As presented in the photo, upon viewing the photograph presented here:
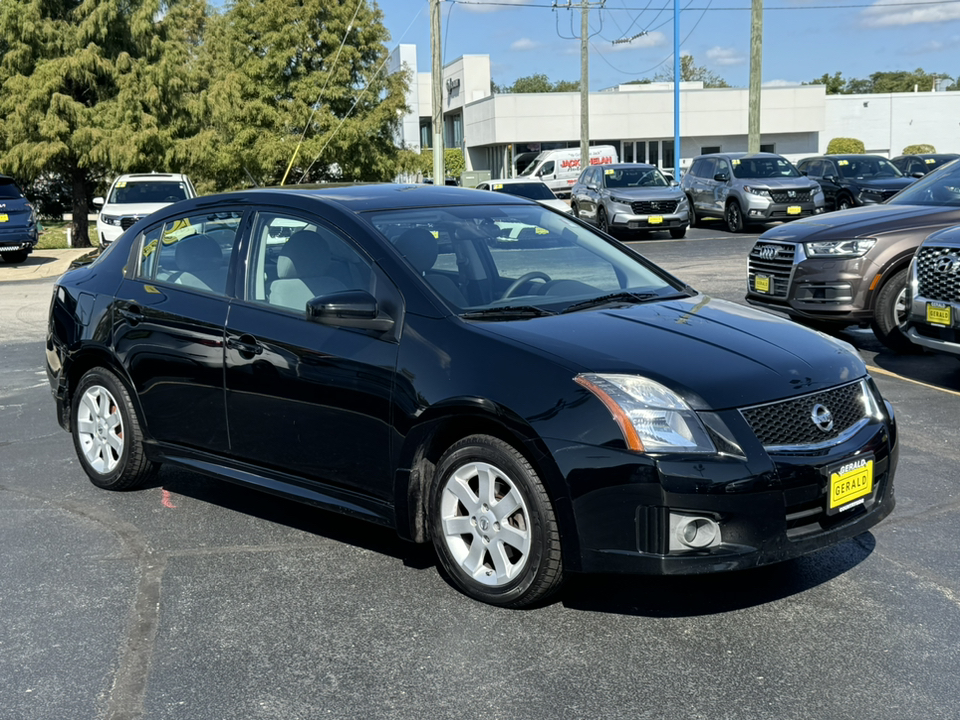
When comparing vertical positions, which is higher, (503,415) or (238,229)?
(238,229)

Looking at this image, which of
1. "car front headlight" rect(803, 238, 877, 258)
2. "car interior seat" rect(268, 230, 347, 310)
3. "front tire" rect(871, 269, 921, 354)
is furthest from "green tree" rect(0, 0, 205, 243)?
"car interior seat" rect(268, 230, 347, 310)

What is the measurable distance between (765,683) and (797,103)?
63165 mm

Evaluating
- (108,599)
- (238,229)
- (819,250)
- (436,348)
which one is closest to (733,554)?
(436,348)

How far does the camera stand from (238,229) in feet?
18.3

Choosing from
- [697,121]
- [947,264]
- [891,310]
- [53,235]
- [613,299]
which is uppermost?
[697,121]

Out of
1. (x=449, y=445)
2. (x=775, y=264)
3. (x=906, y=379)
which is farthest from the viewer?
(x=775, y=264)

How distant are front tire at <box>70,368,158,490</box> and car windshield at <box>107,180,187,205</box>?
714 inches

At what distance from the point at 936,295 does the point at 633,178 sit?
18.8 meters

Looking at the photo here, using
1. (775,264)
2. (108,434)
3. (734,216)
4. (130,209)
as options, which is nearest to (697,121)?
(734,216)

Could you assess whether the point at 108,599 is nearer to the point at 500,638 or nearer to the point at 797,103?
the point at 500,638

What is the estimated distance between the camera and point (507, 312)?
476 centimetres

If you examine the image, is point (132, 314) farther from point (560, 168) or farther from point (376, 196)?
point (560, 168)

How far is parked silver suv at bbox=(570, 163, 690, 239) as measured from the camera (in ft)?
82.1

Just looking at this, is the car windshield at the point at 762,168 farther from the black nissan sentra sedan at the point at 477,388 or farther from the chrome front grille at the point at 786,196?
the black nissan sentra sedan at the point at 477,388
